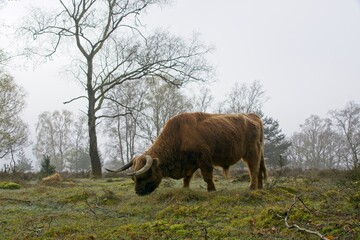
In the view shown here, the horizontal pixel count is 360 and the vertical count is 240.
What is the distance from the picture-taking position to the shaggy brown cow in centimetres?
992

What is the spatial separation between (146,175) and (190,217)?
12.3ft

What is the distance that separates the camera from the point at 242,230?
5.03 meters

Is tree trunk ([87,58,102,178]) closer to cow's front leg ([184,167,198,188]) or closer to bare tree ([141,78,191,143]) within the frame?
cow's front leg ([184,167,198,188])

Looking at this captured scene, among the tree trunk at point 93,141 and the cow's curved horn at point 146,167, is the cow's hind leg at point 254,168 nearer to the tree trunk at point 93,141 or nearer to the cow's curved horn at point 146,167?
the cow's curved horn at point 146,167

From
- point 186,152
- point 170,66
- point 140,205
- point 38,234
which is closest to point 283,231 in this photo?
point 38,234

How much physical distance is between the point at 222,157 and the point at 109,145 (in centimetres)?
5702

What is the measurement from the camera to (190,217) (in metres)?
6.07

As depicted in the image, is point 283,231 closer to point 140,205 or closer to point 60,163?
point 140,205

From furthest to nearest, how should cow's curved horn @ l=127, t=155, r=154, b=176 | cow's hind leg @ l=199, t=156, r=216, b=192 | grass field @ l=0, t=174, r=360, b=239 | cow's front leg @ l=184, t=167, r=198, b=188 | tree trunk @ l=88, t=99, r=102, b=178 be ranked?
tree trunk @ l=88, t=99, r=102, b=178, cow's front leg @ l=184, t=167, r=198, b=188, cow's hind leg @ l=199, t=156, r=216, b=192, cow's curved horn @ l=127, t=155, r=154, b=176, grass field @ l=0, t=174, r=360, b=239

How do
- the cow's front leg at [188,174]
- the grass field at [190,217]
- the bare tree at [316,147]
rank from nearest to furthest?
the grass field at [190,217]
the cow's front leg at [188,174]
the bare tree at [316,147]

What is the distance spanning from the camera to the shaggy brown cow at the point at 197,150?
9.92m

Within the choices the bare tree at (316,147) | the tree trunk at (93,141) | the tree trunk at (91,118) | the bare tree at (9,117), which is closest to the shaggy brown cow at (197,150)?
the tree trunk at (93,141)

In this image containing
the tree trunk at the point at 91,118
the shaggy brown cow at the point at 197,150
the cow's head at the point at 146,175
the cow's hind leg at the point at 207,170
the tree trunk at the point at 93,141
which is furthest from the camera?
the tree trunk at the point at 91,118

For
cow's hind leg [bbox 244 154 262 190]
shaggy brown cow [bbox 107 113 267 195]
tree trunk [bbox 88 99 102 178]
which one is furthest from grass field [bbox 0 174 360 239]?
tree trunk [bbox 88 99 102 178]
